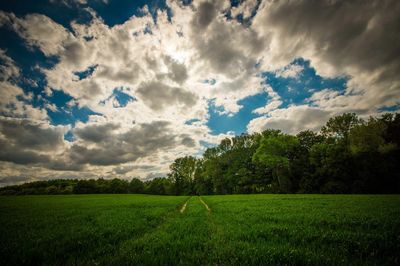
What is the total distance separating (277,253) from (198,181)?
9397 centimetres

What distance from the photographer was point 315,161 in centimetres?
5512

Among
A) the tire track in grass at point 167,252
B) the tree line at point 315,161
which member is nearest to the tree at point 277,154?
the tree line at point 315,161

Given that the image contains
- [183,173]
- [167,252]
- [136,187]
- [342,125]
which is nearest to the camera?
[167,252]

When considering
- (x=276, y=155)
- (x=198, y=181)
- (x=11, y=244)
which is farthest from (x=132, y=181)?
(x=11, y=244)

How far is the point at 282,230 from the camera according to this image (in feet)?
26.8

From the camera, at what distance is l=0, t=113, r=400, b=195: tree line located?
44119 millimetres

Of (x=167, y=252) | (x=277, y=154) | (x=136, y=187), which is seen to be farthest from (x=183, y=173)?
(x=167, y=252)

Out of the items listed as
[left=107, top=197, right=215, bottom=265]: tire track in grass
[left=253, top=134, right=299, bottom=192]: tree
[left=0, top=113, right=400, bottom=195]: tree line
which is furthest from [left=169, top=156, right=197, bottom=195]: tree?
[left=107, top=197, right=215, bottom=265]: tire track in grass

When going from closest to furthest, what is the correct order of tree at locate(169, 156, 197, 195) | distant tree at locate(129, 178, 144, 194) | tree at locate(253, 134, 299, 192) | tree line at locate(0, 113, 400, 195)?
tree line at locate(0, 113, 400, 195) → tree at locate(253, 134, 299, 192) → tree at locate(169, 156, 197, 195) → distant tree at locate(129, 178, 144, 194)

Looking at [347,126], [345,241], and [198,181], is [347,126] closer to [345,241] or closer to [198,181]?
[345,241]

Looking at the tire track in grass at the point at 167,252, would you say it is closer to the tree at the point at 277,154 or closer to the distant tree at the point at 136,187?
the tree at the point at 277,154

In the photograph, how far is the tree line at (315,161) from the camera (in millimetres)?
44119

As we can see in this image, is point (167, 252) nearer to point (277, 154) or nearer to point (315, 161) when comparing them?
point (277, 154)

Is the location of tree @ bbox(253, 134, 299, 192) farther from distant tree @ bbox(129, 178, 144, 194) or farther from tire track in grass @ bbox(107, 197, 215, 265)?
distant tree @ bbox(129, 178, 144, 194)
